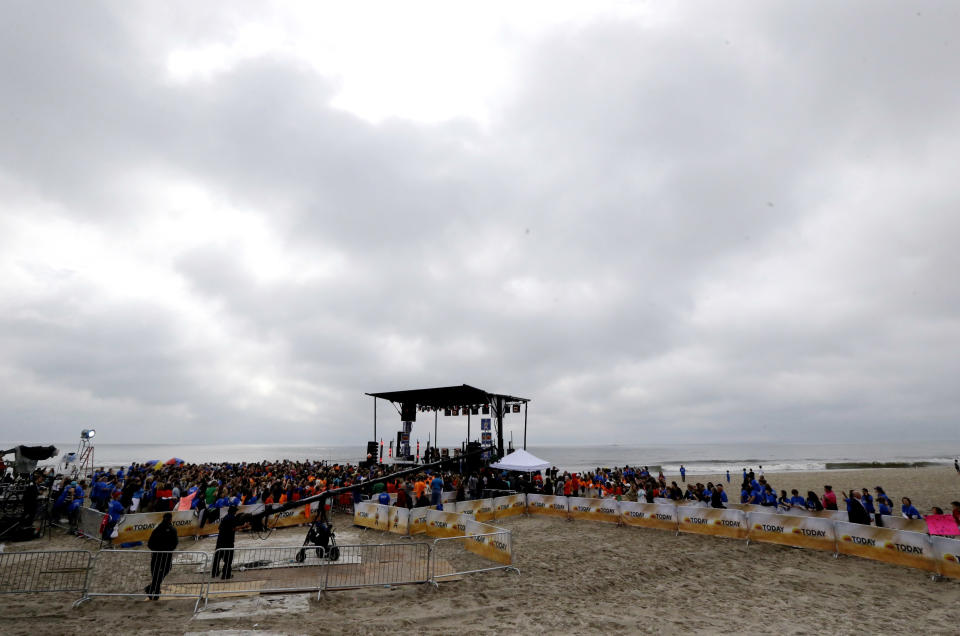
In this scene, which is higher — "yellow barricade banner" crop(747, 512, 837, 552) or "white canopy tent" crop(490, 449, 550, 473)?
"white canopy tent" crop(490, 449, 550, 473)

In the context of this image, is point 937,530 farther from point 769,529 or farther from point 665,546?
point 665,546

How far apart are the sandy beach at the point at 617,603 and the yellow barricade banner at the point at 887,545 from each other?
0.27 metres

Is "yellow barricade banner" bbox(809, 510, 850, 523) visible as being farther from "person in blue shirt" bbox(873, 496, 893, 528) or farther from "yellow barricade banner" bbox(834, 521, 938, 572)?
"yellow barricade banner" bbox(834, 521, 938, 572)

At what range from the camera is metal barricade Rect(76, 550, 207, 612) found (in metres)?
9.25

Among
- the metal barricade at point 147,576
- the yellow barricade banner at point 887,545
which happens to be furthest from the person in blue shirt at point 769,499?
the metal barricade at point 147,576

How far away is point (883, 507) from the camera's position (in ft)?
50.4

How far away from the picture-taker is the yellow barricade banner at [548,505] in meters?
19.4

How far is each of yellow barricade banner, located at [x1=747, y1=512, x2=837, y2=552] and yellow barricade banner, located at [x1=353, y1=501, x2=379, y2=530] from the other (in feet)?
41.6

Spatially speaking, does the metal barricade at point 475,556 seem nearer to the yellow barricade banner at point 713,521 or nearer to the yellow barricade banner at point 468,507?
the yellow barricade banner at point 468,507

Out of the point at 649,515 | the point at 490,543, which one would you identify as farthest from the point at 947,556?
the point at 490,543

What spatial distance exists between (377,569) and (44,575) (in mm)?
7645

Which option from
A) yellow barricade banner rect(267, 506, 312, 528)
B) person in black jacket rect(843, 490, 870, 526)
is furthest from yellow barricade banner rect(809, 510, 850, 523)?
yellow barricade banner rect(267, 506, 312, 528)

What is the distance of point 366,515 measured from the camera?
17891 millimetres

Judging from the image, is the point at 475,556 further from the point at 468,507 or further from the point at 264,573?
the point at 468,507
